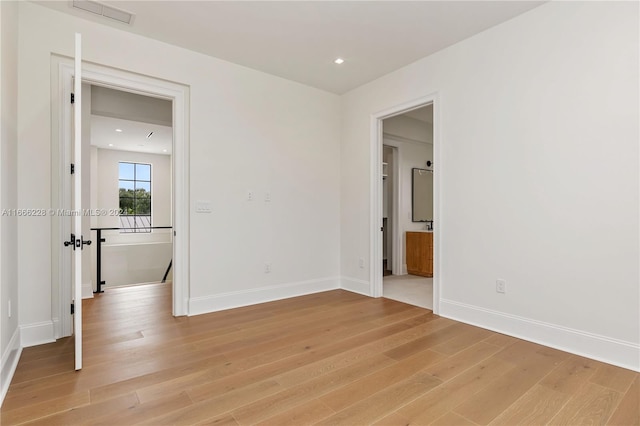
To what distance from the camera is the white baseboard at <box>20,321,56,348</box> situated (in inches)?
104

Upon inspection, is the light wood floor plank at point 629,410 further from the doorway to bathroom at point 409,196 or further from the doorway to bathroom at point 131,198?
the doorway to bathroom at point 131,198

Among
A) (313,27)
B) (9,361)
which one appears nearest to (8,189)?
(9,361)

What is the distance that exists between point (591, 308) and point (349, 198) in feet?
9.33

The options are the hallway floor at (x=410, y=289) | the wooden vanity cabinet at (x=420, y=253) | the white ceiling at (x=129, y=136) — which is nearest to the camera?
the hallway floor at (x=410, y=289)

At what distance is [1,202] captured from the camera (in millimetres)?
2012

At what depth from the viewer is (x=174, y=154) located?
3469 mm

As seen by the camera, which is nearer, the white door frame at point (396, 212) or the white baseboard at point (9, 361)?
the white baseboard at point (9, 361)

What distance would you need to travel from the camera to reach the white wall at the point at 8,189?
205cm

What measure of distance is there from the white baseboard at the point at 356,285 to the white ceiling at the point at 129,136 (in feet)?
14.4

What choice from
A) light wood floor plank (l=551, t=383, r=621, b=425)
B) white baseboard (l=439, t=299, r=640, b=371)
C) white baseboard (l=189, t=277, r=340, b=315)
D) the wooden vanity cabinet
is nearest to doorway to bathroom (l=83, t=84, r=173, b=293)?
white baseboard (l=189, t=277, r=340, b=315)

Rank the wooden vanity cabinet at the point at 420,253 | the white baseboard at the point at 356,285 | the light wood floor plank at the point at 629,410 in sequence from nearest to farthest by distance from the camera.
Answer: the light wood floor plank at the point at 629,410
the white baseboard at the point at 356,285
the wooden vanity cabinet at the point at 420,253

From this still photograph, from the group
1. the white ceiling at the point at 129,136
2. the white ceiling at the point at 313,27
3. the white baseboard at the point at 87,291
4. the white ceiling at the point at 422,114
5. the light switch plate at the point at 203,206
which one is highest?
the white ceiling at the point at 129,136

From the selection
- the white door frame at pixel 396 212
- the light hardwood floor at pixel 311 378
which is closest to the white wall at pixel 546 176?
the light hardwood floor at pixel 311 378

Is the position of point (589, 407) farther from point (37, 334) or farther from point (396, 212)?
point (396, 212)
